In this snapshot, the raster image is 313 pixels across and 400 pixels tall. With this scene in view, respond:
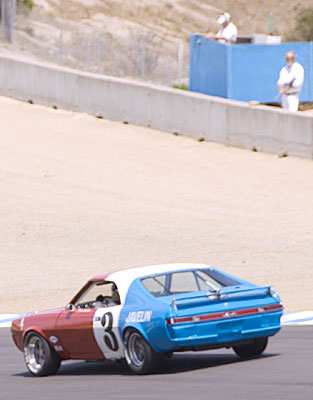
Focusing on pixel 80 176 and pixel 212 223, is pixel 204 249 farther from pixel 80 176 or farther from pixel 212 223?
pixel 80 176

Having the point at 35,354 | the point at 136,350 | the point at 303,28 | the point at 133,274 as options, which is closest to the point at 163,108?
the point at 35,354

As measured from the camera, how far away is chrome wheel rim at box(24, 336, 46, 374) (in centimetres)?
1091

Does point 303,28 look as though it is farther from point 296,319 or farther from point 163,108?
point 296,319

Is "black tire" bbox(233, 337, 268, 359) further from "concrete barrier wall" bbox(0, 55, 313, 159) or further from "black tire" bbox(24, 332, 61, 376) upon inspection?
"concrete barrier wall" bbox(0, 55, 313, 159)

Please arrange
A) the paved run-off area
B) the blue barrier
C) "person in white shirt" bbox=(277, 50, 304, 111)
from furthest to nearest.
→ the blue barrier < "person in white shirt" bbox=(277, 50, 304, 111) < the paved run-off area

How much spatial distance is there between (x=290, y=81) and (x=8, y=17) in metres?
19.1

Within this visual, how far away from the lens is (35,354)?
11.0 m

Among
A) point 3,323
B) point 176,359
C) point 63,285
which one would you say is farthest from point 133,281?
point 63,285

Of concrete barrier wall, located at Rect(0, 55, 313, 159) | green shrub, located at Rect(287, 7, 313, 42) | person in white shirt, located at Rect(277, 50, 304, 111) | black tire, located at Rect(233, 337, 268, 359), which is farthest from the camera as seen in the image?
green shrub, located at Rect(287, 7, 313, 42)

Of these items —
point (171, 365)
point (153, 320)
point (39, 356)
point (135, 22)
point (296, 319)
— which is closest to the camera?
point (153, 320)

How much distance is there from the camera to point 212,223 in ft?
76.4

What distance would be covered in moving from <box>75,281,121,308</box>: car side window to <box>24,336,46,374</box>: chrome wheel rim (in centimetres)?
68

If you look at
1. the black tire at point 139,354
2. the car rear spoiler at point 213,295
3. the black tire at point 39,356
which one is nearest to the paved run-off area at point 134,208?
the car rear spoiler at point 213,295

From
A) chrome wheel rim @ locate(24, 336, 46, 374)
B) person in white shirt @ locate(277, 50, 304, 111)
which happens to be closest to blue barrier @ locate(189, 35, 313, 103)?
person in white shirt @ locate(277, 50, 304, 111)
